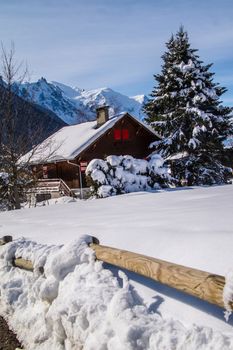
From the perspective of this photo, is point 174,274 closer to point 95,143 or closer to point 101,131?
point 101,131

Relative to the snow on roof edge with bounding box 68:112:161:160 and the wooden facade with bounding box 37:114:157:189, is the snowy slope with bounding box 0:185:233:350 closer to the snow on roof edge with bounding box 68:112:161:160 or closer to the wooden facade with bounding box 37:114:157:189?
the snow on roof edge with bounding box 68:112:161:160

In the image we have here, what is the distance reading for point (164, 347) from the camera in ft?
7.65

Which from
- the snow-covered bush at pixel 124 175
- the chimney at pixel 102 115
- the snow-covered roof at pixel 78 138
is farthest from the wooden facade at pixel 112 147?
the snow-covered bush at pixel 124 175

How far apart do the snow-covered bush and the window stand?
15.2 metres

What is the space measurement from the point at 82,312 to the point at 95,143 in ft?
87.8

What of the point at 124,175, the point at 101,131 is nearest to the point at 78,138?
the point at 101,131

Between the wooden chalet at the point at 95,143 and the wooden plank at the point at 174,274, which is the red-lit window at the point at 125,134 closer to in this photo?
the wooden chalet at the point at 95,143

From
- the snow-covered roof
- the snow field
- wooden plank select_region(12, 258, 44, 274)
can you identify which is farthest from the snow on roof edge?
the snow field

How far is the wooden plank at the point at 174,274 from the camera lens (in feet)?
7.77

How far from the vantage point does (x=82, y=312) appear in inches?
123

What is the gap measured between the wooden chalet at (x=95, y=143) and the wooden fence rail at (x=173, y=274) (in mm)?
23788

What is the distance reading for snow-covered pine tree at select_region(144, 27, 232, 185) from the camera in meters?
23.2

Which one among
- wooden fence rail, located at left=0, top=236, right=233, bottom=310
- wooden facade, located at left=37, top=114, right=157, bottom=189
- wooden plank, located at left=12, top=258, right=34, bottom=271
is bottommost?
wooden plank, located at left=12, top=258, right=34, bottom=271

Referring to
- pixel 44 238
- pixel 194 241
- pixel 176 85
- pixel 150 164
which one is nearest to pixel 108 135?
pixel 176 85
